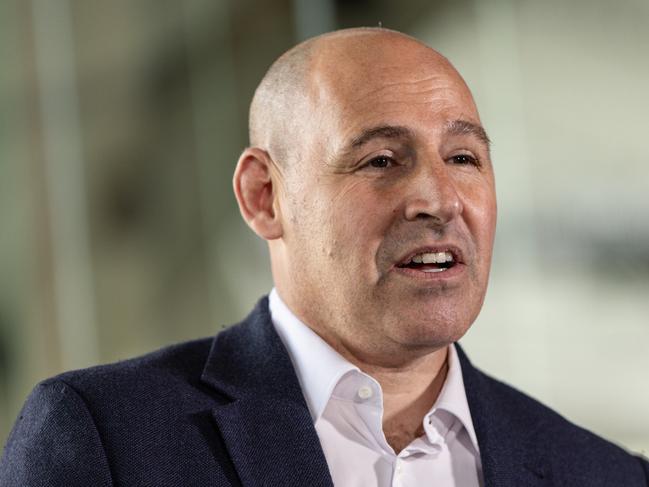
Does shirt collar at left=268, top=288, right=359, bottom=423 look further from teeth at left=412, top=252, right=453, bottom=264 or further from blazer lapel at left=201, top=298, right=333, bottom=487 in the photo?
teeth at left=412, top=252, right=453, bottom=264

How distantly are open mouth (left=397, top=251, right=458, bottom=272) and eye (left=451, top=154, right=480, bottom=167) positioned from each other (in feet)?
0.65

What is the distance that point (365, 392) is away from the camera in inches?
79.8

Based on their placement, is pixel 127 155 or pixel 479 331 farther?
pixel 127 155

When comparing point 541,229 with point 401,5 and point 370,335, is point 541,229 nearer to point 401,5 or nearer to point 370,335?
point 401,5

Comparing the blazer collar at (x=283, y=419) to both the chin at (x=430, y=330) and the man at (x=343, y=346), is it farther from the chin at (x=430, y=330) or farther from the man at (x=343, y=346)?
the chin at (x=430, y=330)

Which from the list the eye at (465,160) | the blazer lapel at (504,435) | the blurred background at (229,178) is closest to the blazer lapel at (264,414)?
the blazer lapel at (504,435)

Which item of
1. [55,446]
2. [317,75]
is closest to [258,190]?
[317,75]

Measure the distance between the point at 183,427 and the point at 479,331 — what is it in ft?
8.30

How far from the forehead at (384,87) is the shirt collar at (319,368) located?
37 cm

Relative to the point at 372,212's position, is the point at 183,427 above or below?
below

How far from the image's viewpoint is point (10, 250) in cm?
475

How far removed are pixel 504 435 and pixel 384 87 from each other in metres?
0.71

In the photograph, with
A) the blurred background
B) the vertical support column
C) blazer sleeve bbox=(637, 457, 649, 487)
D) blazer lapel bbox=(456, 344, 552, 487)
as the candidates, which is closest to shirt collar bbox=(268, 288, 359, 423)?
blazer lapel bbox=(456, 344, 552, 487)

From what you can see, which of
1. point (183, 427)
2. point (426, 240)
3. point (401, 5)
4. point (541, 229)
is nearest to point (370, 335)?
point (426, 240)
